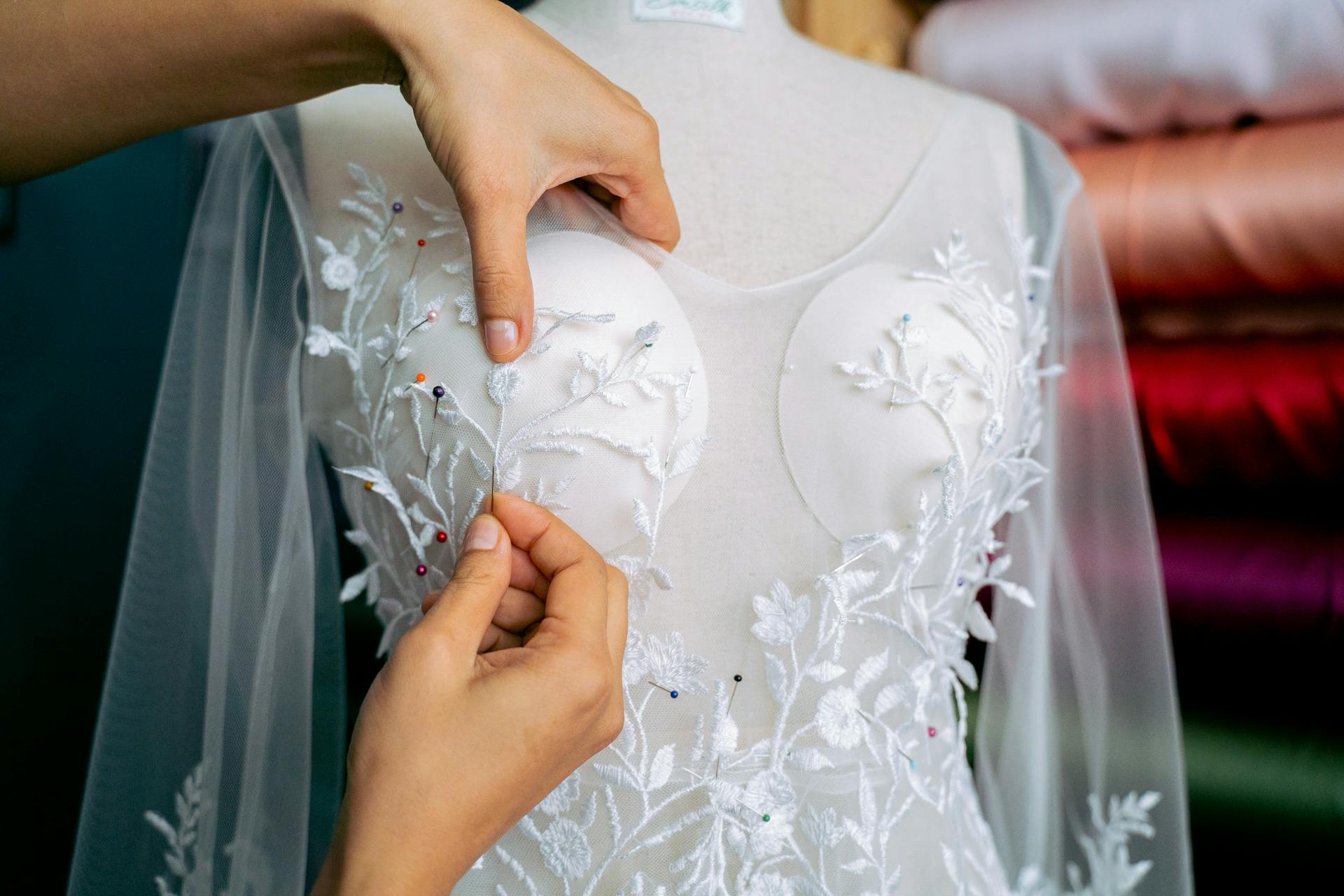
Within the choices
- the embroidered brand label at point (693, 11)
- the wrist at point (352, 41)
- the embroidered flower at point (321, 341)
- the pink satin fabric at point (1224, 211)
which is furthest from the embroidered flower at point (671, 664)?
the pink satin fabric at point (1224, 211)

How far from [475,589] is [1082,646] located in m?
0.65

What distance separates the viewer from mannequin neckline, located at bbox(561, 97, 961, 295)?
74cm

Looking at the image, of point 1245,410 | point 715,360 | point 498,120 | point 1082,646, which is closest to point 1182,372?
point 1245,410

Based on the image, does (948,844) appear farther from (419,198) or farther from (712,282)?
(419,198)

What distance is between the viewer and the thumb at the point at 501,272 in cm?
60

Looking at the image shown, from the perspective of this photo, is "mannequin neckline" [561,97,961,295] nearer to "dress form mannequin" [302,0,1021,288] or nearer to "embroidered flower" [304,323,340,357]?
"dress form mannequin" [302,0,1021,288]

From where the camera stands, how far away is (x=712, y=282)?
750 mm

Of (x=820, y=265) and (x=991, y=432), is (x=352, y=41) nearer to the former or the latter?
(x=820, y=265)

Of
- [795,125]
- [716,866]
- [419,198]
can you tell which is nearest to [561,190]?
[419,198]

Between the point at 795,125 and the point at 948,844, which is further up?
the point at 795,125

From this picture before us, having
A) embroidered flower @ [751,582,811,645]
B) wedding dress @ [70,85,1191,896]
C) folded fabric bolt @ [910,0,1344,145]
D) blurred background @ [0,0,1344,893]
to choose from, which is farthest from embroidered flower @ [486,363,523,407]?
folded fabric bolt @ [910,0,1344,145]

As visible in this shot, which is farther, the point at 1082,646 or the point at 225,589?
the point at 1082,646

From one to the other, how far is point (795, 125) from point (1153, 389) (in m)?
0.52

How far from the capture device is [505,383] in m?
0.65
